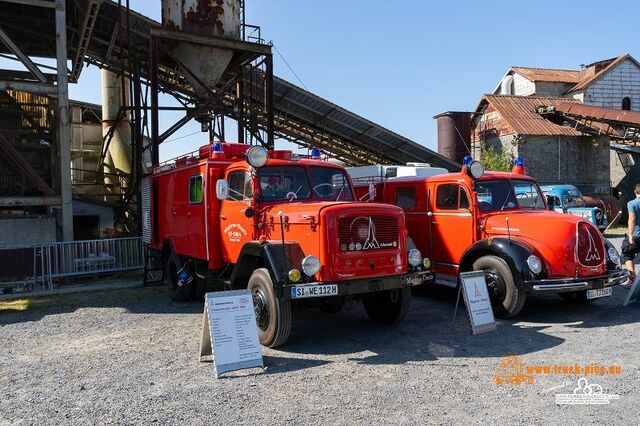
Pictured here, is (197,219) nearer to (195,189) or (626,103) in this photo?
(195,189)

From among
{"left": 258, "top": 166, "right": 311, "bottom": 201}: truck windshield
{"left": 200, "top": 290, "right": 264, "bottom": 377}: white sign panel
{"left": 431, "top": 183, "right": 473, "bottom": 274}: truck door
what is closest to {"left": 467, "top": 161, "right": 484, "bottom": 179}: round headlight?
{"left": 431, "top": 183, "right": 473, "bottom": 274}: truck door

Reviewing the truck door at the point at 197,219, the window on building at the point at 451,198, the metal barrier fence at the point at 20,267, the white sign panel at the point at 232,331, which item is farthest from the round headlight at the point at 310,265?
the metal barrier fence at the point at 20,267

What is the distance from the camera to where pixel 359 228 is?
6438 millimetres

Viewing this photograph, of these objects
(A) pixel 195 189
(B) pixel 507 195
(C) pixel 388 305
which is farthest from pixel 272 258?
(B) pixel 507 195

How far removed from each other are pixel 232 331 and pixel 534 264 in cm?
448

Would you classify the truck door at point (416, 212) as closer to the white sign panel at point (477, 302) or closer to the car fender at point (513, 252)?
the car fender at point (513, 252)

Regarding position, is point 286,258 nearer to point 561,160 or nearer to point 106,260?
point 106,260

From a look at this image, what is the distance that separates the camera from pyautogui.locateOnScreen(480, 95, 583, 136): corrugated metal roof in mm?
29423

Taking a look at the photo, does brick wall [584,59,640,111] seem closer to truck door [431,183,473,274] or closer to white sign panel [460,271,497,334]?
truck door [431,183,473,274]

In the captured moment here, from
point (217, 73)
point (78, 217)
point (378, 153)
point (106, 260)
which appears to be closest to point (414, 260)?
point (106, 260)

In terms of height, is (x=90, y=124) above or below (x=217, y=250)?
above

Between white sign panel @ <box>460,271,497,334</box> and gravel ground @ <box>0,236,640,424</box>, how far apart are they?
17cm

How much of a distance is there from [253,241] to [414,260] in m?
2.24

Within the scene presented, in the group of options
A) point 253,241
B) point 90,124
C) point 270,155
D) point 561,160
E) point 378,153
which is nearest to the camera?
point 253,241
